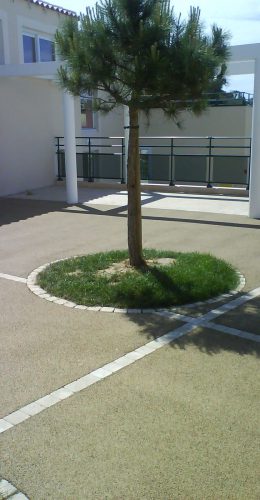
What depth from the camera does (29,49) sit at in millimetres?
14867

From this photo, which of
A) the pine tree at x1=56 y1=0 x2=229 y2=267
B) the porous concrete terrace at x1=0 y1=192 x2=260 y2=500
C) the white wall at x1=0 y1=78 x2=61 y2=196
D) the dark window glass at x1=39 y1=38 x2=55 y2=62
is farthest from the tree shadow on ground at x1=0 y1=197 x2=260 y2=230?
the dark window glass at x1=39 y1=38 x2=55 y2=62

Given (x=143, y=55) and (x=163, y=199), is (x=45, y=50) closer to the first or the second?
(x=163, y=199)

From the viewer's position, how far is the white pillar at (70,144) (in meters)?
11.8

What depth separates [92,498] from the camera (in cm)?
258

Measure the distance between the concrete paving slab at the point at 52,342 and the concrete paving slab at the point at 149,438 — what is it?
0.29 metres

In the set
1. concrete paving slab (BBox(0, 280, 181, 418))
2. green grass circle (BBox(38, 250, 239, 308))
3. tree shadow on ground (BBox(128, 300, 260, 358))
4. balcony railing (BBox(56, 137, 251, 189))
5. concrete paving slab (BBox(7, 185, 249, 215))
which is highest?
balcony railing (BBox(56, 137, 251, 189))

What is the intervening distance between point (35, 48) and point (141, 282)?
11559mm

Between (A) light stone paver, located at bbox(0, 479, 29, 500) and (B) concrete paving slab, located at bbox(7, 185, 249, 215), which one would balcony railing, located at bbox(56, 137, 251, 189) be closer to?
(B) concrete paving slab, located at bbox(7, 185, 249, 215)

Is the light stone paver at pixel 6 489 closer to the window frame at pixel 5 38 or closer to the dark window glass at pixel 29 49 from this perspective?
the window frame at pixel 5 38

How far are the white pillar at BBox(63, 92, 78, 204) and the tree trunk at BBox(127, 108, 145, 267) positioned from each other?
5.93m

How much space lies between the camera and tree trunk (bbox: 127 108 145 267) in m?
6.08

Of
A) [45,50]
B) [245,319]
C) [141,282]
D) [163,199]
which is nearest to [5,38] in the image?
[45,50]

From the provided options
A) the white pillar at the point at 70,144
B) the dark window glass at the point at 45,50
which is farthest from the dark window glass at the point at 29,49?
the white pillar at the point at 70,144

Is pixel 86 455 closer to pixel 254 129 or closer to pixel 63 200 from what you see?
pixel 254 129
